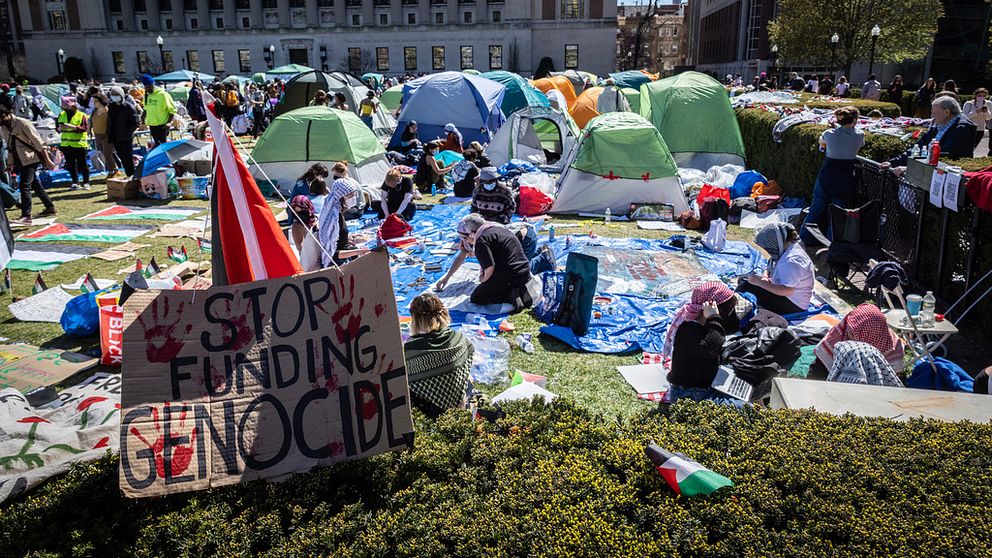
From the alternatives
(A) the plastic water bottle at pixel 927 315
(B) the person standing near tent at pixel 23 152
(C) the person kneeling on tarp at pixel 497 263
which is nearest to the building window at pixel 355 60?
(B) the person standing near tent at pixel 23 152

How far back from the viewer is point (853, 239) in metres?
7.27

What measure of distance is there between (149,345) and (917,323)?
5.28 m

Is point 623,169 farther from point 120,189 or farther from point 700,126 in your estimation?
point 120,189

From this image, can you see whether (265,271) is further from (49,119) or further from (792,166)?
(49,119)

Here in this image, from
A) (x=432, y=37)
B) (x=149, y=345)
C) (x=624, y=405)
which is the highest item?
(x=432, y=37)

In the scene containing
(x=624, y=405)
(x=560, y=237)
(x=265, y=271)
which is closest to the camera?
(x=265, y=271)

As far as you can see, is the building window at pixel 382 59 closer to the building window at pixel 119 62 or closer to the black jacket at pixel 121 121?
the building window at pixel 119 62

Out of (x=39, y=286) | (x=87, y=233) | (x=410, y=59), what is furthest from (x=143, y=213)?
(x=410, y=59)

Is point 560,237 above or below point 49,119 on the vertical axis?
below

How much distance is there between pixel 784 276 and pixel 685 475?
13.0 feet

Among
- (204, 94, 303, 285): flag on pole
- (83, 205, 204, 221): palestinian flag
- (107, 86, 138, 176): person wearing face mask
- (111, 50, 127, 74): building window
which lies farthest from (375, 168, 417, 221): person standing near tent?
(111, 50, 127, 74): building window

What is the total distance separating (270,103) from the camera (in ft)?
79.2

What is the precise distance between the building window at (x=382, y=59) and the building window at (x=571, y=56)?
54.6ft

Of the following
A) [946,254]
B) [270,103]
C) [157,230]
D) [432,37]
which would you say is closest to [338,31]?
[432,37]
